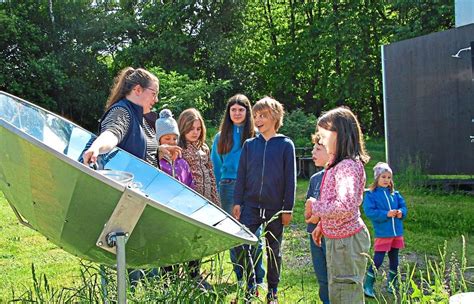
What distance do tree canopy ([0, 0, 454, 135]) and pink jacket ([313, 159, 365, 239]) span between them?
20.0 metres

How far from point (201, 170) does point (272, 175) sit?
2.26 ft

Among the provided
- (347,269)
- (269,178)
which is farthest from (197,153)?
(347,269)

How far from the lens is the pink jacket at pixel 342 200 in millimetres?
3014

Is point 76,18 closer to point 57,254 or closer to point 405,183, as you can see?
point 405,183

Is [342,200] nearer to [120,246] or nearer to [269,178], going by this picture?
[269,178]

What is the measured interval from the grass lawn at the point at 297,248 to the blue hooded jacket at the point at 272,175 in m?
0.50

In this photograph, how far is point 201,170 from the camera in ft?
14.6

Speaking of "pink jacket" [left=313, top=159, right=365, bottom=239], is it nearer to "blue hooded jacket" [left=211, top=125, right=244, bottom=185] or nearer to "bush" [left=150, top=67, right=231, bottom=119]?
"blue hooded jacket" [left=211, top=125, right=244, bottom=185]

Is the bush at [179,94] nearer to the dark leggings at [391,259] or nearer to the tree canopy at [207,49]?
the tree canopy at [207,49]

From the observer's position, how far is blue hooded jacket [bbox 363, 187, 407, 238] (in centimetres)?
436

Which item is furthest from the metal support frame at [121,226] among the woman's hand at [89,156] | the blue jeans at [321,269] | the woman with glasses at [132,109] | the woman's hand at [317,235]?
the blue jeans at [321,269]

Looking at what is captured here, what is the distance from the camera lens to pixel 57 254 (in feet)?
19.7

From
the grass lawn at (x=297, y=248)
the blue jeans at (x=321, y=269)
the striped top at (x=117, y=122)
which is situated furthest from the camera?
the grass lawn at (x=297, y=248)

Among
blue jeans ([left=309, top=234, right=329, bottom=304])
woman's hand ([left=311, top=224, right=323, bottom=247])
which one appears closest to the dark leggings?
blue jeans ([left=309, top=234, right=329, bottom=304])
